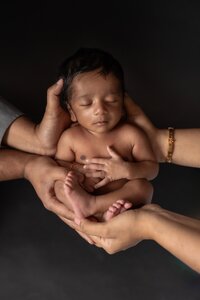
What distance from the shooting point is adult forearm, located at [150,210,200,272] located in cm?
86

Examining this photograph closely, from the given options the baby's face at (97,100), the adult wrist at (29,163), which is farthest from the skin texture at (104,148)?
the adult wrist at (29,163)

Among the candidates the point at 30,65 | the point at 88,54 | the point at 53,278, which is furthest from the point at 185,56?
the point at 53,278

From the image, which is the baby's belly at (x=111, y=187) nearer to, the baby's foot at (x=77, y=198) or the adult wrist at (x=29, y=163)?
the baby's foot at (x=77, y=198)

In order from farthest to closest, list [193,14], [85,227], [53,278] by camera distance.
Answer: [193,14] → [53,278] → [85,227]

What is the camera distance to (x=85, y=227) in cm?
107

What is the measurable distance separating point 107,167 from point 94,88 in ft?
0.62

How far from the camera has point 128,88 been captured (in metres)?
1.92

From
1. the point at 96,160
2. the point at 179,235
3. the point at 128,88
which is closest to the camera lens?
the point at 179,235

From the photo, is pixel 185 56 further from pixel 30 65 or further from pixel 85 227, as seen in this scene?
pixel 85 227

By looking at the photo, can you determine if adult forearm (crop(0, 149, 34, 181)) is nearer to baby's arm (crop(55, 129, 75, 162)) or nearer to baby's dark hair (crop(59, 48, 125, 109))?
baby's arm (crop(55, 129, 75, 162))

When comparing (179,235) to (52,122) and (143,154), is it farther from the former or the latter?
(52,122)

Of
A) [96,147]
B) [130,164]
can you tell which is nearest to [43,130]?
[96,147]

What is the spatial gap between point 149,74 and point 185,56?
169mm

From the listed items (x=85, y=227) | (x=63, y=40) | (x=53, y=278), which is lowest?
(x=53, y=278)
